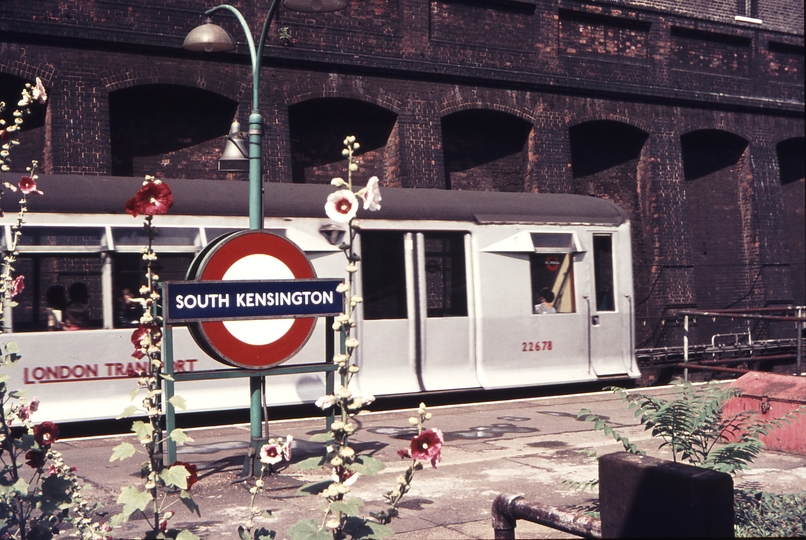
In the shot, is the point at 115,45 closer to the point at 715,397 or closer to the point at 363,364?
the point at 363,364

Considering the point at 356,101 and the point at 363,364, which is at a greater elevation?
the point at 356,101

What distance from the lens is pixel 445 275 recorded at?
1377cm

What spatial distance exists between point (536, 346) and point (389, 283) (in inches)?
103

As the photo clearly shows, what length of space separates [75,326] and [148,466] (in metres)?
7.69

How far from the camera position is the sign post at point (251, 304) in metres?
7.55

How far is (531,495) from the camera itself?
24.9 ft

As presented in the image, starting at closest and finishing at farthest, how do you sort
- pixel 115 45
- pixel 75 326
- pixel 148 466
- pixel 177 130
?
pixel 148 466
pixel 75 326
pixel 115 45
pixel 177 130

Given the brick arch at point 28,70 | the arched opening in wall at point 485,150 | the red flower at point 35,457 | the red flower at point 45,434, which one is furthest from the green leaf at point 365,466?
the arched opening in wall at point 485,150

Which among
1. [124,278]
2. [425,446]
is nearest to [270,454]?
[425,446]

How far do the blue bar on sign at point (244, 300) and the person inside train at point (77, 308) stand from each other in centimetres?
430

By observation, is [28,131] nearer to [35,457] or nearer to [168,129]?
[168,129]

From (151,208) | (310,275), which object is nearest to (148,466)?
(151,208)

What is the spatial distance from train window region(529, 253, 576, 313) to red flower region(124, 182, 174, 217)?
35.1 feet

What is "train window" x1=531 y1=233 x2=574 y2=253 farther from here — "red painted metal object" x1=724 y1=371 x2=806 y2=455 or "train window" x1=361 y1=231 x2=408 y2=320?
"red painted metal object" x1=724 y1=371 x2=806 y2=455
